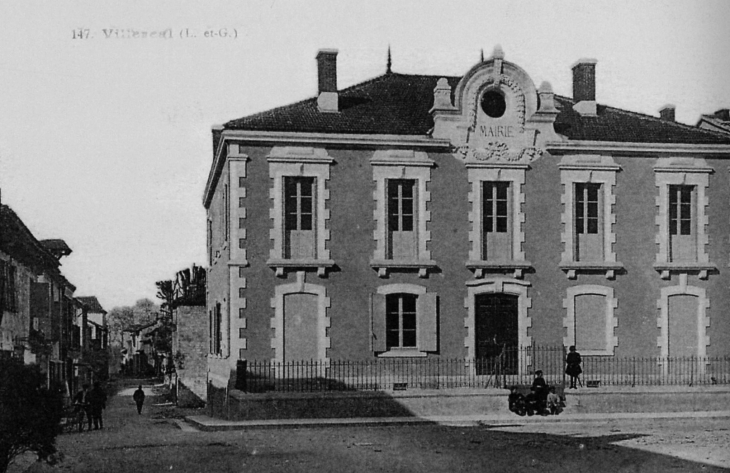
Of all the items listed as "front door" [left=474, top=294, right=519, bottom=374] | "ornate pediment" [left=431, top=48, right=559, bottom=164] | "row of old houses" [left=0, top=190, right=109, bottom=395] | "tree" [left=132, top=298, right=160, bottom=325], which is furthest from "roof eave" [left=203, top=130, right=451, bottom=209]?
"tree" [left=132, top=298, right=160, bottom=325]

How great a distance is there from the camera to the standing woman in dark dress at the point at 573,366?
2444 centimetres

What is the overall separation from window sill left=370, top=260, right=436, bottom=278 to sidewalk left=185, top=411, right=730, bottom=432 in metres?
4.34

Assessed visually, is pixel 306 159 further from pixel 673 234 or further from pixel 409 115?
pixel 673 234

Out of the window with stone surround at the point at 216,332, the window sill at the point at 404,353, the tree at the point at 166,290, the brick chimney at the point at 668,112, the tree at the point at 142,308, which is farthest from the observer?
the tree at the point at 142,308

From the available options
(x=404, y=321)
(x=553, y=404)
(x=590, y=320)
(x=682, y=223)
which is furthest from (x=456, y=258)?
(x=682, y=223)

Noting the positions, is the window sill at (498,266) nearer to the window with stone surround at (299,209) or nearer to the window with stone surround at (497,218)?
the window with stone surround at (497,218)

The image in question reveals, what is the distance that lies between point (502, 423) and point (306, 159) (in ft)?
26.8

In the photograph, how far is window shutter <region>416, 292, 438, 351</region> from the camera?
993 inches

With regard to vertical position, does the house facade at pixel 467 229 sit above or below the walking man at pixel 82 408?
above

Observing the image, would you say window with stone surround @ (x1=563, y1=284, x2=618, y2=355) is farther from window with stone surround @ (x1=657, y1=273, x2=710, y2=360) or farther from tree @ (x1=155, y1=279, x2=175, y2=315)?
tree @ (x1=155, y1=279, x2=175, y2=315)

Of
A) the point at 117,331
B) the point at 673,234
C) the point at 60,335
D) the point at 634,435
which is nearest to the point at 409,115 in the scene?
the point at 673,234

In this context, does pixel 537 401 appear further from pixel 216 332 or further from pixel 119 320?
pixel 119 320

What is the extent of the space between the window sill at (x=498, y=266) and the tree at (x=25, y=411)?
14.6 metres

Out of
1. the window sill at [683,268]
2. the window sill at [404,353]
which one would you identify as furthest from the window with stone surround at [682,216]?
the window sill at [404,353]
